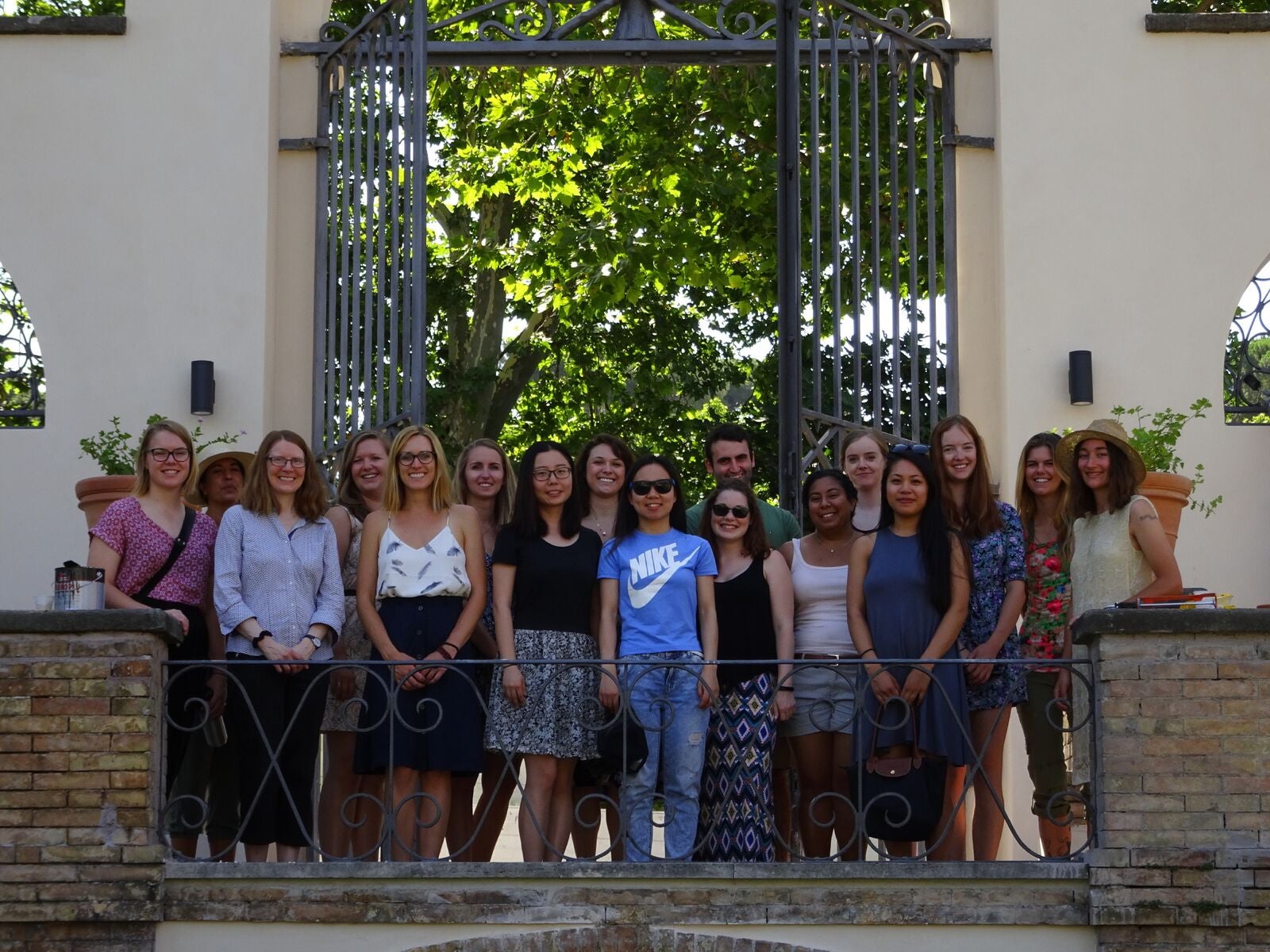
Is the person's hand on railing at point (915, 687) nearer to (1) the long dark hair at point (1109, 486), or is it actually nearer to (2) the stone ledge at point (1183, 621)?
(2) the stone ledge at point (1183, 621)

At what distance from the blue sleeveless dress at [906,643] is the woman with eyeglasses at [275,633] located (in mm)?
1975

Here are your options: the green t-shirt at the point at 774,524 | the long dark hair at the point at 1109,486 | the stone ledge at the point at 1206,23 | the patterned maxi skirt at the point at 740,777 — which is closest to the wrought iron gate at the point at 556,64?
the stone ledge at the point at 1206,23

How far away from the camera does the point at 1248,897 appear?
6.98m

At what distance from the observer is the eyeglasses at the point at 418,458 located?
756 centimetres

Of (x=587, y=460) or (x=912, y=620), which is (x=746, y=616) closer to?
(x=912, y=620)

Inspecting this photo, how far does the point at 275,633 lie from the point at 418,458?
83cm

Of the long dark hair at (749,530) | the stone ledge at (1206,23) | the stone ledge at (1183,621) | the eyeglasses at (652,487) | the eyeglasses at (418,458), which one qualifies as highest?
the stone ledge at (1206,23)

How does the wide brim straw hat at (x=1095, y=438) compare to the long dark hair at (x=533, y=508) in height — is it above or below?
above

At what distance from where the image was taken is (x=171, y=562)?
24.8 ft

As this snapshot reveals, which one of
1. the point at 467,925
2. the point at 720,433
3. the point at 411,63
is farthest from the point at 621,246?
the point at 467,925

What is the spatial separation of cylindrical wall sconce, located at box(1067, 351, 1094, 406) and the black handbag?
3747 mm

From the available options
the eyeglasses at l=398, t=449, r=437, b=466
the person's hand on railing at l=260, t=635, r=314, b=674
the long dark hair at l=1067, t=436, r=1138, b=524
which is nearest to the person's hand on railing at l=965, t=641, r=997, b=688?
the long dark hair at l=1067, t=436, r=1138, b=524

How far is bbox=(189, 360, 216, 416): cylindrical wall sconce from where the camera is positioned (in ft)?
34.9

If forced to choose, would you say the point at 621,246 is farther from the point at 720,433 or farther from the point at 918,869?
the point at 918,869
